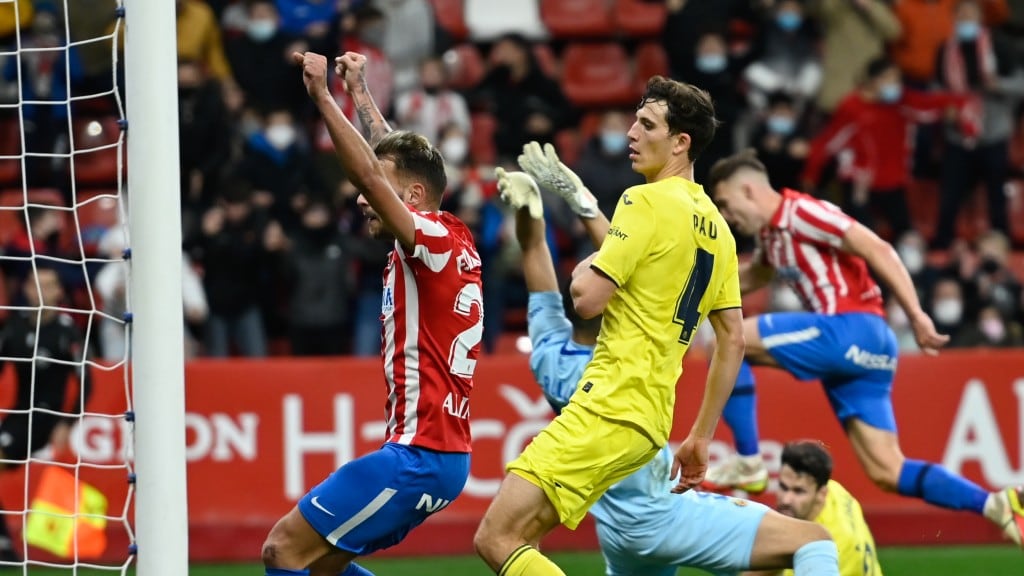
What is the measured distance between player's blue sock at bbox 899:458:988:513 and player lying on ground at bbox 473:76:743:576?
2.69 meters

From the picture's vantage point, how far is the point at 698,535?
20.1 ft

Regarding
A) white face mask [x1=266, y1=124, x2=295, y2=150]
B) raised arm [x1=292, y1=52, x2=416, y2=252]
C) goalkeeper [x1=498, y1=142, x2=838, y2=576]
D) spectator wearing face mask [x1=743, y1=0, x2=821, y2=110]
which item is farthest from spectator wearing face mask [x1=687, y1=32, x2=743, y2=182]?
raised arm [x1=292, y1=52, x2=416, y2=252]

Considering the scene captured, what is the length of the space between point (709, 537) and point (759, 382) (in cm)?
497

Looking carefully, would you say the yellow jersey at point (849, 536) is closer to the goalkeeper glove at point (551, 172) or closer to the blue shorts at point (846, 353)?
the blue shorts at point (846, 353)

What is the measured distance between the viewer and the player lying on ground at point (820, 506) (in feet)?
23.9

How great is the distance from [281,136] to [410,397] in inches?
316

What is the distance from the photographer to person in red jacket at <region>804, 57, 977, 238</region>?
13.9m

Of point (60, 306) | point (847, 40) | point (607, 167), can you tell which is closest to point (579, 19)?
point (607, 167)

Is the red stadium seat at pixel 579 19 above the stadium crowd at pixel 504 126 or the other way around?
above

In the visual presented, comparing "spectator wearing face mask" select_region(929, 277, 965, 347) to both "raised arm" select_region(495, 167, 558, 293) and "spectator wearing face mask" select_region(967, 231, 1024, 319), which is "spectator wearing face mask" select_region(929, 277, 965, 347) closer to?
"spectator wearing face mask" select_region(967, 231, 1024, 319)

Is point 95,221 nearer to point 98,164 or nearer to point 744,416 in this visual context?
point 98,164

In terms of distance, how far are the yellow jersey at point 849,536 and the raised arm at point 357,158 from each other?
279 cm

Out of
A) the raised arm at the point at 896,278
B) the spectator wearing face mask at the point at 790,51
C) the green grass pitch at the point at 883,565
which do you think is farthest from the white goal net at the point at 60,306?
the spectator wearing face mask at the point at 790,51

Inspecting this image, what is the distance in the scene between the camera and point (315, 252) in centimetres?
1253
